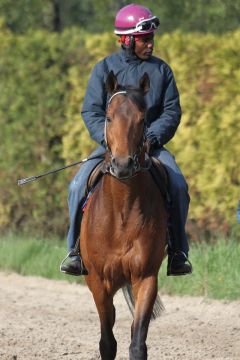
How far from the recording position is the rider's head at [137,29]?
7.84 m

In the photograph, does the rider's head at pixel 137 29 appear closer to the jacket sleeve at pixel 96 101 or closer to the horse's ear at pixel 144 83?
the jacket sleeve at pixel 96 101

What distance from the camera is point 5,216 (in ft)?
48.5

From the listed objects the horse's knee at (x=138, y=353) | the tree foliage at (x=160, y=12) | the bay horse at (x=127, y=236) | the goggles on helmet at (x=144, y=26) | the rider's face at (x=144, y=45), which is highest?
the goggles on helmet at (x=144, y=26)

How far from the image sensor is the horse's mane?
6938 millimetres

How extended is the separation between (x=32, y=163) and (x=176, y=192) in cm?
702

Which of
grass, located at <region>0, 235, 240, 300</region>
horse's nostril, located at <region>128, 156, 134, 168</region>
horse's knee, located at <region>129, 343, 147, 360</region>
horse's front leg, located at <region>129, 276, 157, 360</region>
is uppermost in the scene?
horse's nostril, located at <region>128, 156, 134, 168</region>

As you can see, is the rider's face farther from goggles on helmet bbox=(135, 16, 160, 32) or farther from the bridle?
the bridle

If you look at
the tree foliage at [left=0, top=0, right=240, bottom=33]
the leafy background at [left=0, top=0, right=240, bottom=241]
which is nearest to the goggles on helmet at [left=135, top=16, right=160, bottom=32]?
the leafy background at [left=0, top=0, right=240, bottom=241]

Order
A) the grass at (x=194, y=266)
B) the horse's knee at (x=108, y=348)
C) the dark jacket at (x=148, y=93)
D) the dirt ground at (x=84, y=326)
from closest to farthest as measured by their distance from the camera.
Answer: the horse's knee at (x=108, y=348) → the dark jacket at (x=148, y=93) → the dirt ground at (x=84, y=326) → the grass at (x=194, y=266)

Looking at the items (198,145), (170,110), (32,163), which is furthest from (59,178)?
(170,110)

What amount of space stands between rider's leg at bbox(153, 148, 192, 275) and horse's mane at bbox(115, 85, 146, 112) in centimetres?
90

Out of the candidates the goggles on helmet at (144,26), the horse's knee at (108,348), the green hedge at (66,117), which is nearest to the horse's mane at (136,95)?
the goggles on helmet at (144,26)

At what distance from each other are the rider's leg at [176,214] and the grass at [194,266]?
2.97 metres

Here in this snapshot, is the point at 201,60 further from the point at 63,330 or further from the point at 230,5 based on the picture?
the point at 230,5
